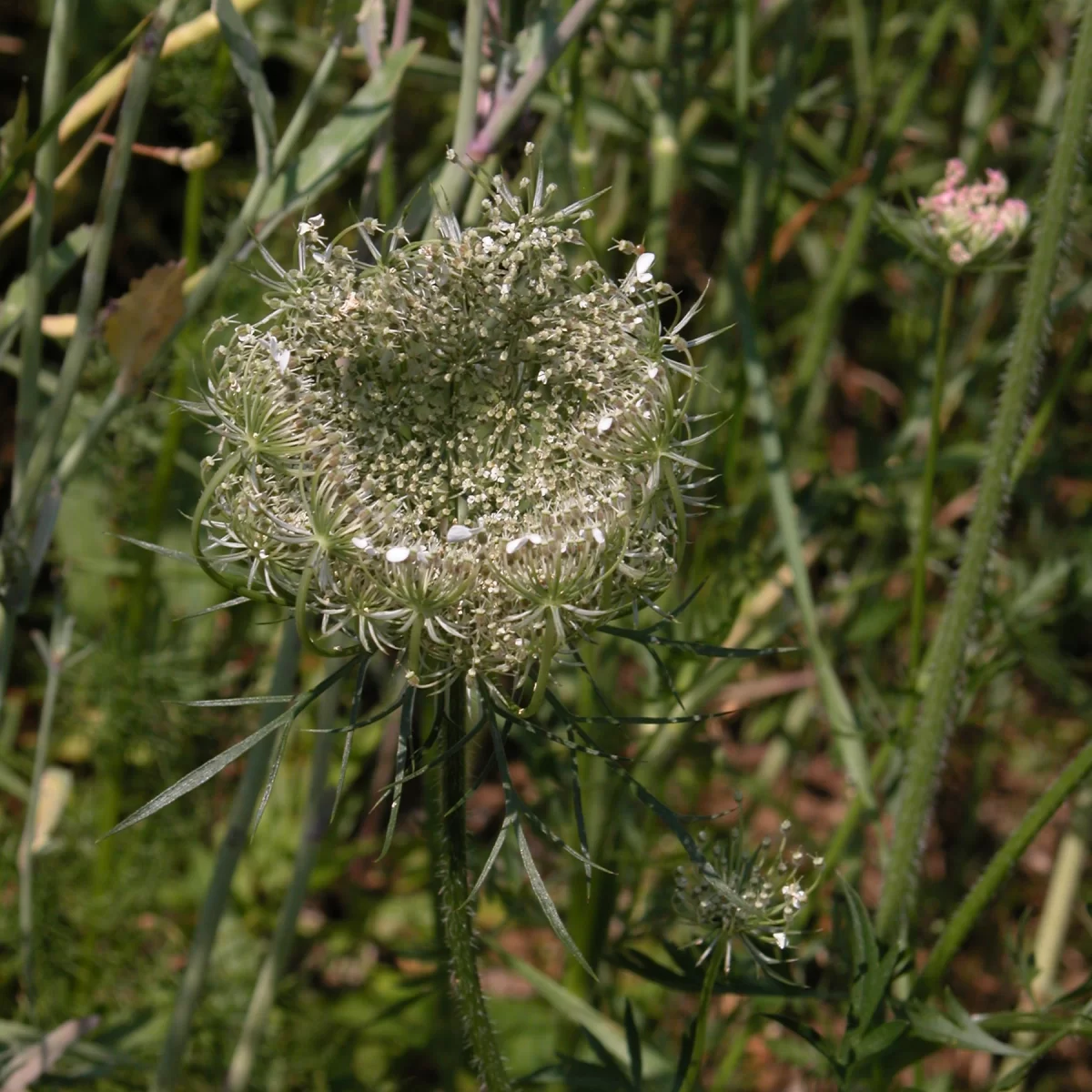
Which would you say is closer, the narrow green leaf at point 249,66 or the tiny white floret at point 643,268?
the tiny white floret at point 643,268

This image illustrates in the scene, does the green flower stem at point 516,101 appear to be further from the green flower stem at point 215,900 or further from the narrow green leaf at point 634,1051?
the narrow green leaf at point 634,1051

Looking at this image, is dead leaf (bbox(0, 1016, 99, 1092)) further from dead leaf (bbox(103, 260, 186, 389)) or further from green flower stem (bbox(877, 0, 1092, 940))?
green flower stem (bbox(877, 0, 1092, 940))

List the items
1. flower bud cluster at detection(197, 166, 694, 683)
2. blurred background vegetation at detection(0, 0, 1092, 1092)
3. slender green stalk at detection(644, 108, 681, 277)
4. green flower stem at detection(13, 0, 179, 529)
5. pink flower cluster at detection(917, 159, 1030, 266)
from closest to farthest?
flower bud cluster at detection(197, 166, 694, 683) < green flower stem at detection(13, 0, 179, 529) < pink flower cluster at detection(917, 159, 1030, 266) < blurred background vegetation at detection(0, 0, 1092, 1092) < slender green stalk at detection(644, 108, 681, 277)

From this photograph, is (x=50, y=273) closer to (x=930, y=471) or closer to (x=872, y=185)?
(x=930, y=471)

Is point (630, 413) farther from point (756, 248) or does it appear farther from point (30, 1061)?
point (756, 248)

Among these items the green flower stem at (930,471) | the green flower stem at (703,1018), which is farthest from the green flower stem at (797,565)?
the green flower stem at (703,1018)

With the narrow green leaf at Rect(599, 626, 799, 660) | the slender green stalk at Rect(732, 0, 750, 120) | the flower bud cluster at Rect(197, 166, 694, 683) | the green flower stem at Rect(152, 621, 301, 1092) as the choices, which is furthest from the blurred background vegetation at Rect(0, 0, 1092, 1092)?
the flower bud cluster at Rect(197, 166, 694, 683)
